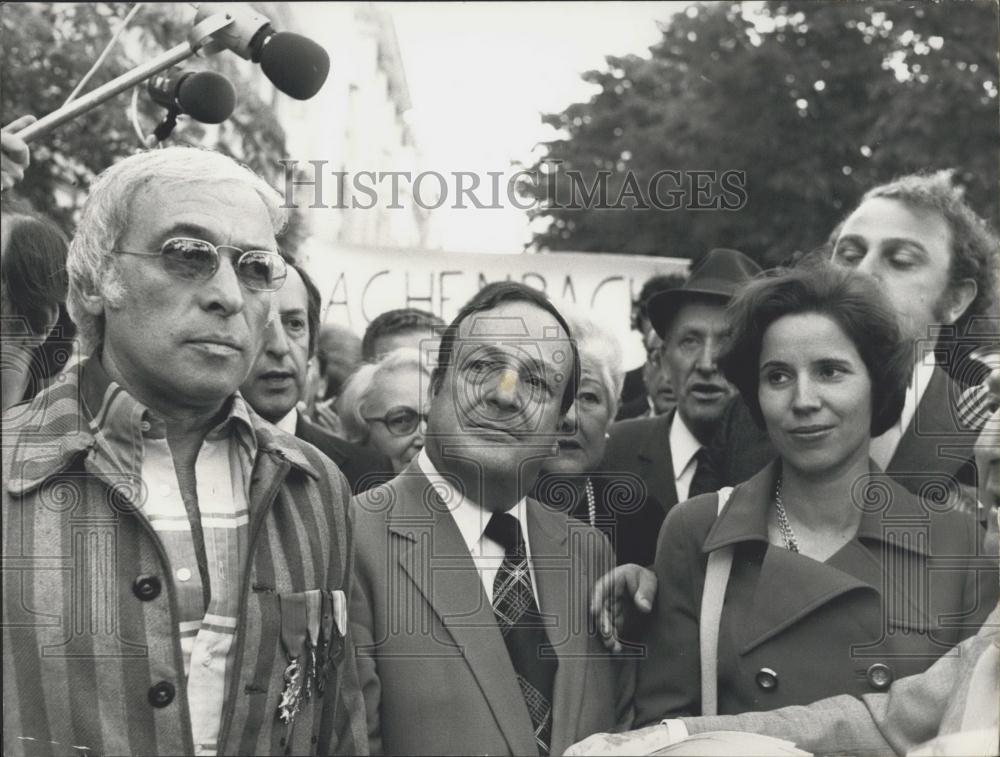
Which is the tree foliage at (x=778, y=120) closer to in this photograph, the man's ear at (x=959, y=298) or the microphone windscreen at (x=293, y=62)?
the man's ear at (x=959, y=298)

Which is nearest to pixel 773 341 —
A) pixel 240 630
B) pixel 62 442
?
pixel 240 630

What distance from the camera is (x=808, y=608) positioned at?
9.36 feet

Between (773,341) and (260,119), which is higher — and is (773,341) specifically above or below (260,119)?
below

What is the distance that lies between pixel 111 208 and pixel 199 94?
1.66 feet

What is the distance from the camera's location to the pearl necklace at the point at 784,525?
2939mm

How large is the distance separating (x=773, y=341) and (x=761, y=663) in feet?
2.48

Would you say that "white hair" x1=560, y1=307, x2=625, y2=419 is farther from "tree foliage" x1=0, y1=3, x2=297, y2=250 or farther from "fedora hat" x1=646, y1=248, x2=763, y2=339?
"tree foliage" x1=0, y1=3, x2=297, y2=250

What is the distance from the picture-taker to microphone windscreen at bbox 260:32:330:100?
290 cm

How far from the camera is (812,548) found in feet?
9.66

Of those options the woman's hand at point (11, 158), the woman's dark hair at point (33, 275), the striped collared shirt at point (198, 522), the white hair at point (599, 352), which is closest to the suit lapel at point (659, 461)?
the white hair at point (599, 352)

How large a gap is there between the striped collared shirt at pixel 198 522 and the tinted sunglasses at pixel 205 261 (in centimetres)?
25

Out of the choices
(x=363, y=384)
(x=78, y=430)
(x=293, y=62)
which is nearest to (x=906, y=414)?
(x=363, y=384)

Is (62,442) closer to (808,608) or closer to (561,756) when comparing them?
(561,756)

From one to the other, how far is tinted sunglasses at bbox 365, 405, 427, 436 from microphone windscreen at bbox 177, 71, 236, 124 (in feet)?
2.94
